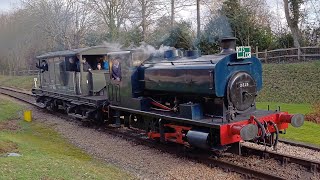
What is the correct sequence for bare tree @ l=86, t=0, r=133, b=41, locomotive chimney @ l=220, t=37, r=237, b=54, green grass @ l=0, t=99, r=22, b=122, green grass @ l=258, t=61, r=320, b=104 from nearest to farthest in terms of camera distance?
locomotive chimney @ l=220, t=37, r=237, b=54 → green grass @ l=0, t=99, r=22, b=122 → green grass @ l=258, t=61, r=320, b=104 → bare tree @ l=86, t=0, r=133, b=41

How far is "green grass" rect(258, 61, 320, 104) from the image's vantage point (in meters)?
18.0

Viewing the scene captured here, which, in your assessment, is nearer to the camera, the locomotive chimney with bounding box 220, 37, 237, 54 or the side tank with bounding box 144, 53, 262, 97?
the side tank with bounding box 144, 53, 262, 97

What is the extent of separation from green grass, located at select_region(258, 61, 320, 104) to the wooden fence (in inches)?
65.4

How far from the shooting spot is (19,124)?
1577 cm

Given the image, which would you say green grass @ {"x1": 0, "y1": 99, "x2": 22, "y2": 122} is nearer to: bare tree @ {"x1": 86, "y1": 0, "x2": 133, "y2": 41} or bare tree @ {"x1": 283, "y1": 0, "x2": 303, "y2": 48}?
bare tree @ {"x1": 86, "y1": 0, "x2": 133, "y2": 41}

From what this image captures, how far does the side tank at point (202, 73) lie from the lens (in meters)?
8.38

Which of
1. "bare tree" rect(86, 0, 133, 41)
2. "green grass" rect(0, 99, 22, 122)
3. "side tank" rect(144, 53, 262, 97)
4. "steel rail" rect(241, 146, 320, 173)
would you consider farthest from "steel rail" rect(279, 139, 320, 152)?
"bare tree" rect(86, 0, 133, 41)

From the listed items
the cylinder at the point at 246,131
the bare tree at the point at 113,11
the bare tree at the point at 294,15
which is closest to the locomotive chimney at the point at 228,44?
the cylinder at the point at 246,131

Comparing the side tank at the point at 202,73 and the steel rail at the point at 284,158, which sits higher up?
the side tank at the point at 202,73

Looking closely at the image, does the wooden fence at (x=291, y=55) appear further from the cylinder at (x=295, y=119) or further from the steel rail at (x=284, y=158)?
the steel rail at (x=284, y=158)

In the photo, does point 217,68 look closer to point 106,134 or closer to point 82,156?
point 82,156

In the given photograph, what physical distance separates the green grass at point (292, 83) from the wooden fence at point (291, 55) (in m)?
1.66

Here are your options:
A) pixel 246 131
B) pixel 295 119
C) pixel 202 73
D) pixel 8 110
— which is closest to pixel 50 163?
pixel 202 73

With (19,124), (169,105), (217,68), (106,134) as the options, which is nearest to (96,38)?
(19,124)
